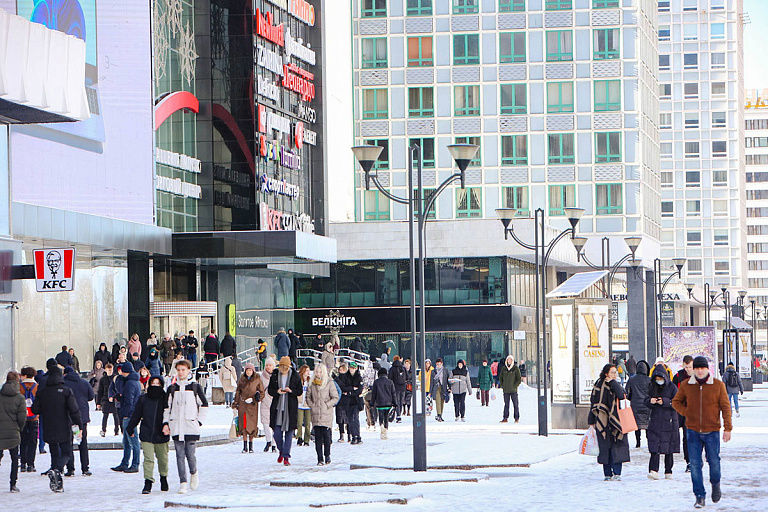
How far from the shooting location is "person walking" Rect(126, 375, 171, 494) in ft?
55.9

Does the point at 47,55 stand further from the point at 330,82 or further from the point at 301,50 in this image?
the point at 330,82

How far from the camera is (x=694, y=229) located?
478 feet

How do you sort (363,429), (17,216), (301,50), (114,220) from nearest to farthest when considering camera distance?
1. (363,429)
2. (17,216)
3. (114,220)
4. (301,50)

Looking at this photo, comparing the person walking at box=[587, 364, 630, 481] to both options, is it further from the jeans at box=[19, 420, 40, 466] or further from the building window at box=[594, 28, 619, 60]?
the building window at box=[594, 28, 619, 60]

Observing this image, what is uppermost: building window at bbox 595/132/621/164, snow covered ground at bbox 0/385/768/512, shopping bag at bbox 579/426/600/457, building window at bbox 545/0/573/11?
building window at bbox 545/0/573/11

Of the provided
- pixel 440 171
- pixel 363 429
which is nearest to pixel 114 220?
pixel 363 429

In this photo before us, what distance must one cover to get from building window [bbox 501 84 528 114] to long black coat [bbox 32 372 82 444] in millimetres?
57445

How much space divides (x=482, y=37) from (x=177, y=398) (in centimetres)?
5894

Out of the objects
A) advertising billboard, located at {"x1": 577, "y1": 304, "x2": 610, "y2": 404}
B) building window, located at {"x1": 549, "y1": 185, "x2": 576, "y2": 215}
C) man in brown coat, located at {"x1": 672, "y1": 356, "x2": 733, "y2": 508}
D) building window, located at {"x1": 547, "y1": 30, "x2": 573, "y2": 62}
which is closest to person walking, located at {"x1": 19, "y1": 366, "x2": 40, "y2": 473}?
man in brown coat, located at {"x1": 672, "y1": 356, "x2": 733, "y2": 508}

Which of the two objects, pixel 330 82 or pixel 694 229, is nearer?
pixel 330 82

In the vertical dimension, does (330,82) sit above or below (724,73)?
below

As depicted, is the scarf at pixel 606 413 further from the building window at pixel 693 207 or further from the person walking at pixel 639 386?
the building window at pixel 693 207

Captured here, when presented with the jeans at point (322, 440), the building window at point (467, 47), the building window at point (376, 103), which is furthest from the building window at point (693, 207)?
Answer: the jeans at point (322, 440)

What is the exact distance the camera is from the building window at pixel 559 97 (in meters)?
72.9
